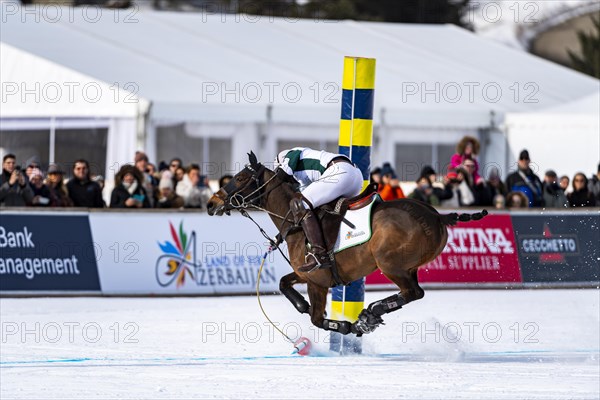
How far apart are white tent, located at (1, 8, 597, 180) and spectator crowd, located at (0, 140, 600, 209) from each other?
4129 millimetres

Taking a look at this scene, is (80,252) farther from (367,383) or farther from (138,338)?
(367,383)

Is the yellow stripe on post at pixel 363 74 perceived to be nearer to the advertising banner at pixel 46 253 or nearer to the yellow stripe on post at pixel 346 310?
the yellow stripe on post at pixel 346 310

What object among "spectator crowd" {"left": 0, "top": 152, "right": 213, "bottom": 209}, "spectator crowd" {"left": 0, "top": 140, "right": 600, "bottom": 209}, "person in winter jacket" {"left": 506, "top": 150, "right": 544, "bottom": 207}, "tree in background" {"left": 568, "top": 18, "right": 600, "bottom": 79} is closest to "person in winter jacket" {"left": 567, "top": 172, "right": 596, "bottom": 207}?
"spectator crowd" {"left": 0, "top": 140, "right": 600, "bottom": 209}

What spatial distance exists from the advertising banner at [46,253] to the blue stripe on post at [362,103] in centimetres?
603

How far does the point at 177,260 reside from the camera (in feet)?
58.3

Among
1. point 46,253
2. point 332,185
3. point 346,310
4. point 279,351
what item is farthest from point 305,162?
point 46,253

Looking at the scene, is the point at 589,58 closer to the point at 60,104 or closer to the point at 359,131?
the point at 60,104

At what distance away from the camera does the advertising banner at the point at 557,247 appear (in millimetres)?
19109

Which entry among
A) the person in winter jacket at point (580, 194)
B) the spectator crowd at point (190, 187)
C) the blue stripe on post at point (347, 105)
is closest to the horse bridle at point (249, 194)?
the blue stripe on post at point (347, 105)

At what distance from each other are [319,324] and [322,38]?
17625mm

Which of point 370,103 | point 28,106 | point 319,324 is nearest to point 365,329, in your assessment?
point 319,324

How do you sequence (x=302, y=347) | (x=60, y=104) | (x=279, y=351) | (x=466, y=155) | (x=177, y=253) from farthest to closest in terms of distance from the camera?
(x=60, y=104)
(x=466, y=155)
(x=177, y=253)
(x=279, y=351)
(x=302, y=347)

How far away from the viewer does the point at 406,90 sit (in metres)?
25.8

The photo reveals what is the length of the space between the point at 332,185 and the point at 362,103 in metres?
1.67
